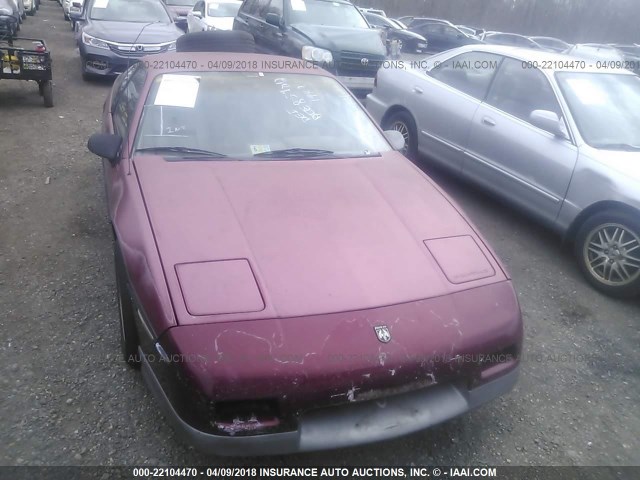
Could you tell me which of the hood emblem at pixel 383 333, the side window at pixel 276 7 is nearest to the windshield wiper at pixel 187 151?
the hood emblem at pixel 383 333

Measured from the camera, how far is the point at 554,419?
276cm

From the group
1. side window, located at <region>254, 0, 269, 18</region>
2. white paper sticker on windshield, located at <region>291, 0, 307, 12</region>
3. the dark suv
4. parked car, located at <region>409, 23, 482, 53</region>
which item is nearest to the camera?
the dark suv

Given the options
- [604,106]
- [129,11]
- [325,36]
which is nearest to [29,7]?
[129,11]

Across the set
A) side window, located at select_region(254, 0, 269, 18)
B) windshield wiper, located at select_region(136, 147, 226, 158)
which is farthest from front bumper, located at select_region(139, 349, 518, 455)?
side window, located at select_region(254, 0, 269, 18)

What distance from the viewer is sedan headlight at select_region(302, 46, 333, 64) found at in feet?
25.6

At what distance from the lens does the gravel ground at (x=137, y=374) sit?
239 cm

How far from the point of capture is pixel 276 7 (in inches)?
348

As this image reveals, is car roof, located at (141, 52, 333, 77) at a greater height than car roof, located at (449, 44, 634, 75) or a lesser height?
lesser

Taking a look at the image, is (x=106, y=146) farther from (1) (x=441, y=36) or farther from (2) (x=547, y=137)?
(1) (x=441, y=36)

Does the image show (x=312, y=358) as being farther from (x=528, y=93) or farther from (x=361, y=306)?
(x=528, y=93)

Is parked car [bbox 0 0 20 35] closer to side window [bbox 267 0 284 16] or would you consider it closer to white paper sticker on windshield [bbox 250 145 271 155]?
side window [bbox 267 0 284 16]

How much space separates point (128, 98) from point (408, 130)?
3.25 metres

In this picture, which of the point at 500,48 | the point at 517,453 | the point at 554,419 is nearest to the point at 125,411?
the point at 517,453

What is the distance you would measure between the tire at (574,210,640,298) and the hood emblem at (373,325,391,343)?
260 centimetres
